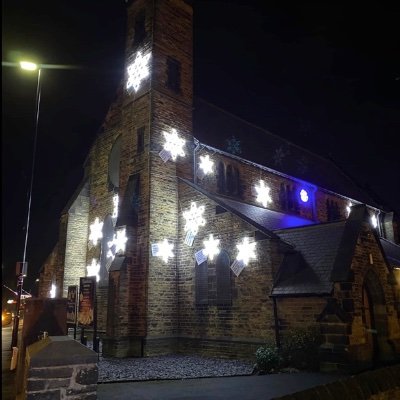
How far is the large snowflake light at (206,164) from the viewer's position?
1831 cm

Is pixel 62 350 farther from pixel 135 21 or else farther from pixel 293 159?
pixel 293 159

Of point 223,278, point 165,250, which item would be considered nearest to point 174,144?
point 165,250

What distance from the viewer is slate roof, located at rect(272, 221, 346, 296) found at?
38.9ft

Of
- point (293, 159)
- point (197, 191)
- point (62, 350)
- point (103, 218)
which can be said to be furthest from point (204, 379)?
point (293, 159)

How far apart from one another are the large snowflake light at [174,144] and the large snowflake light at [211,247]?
432cm

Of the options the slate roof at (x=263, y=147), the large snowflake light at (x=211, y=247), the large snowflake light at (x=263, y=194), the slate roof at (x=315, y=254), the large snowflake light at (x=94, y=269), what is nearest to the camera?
the slate roof at (x=315, y=254)

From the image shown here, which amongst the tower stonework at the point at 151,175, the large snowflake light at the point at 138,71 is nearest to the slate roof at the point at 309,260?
the tower stonework at the point at 151,175

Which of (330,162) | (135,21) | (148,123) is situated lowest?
(148,123)

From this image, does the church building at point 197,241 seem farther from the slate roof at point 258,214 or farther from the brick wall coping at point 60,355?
the brick wall coping at point 60,355

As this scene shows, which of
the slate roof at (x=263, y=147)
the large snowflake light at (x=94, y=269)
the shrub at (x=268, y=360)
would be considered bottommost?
the shrub at (x=268, y=360)

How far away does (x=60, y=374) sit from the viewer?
178 inches

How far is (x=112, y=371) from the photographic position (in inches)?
416

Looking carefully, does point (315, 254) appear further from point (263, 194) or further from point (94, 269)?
point (94, 269)

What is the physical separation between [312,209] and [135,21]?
48.8ft
